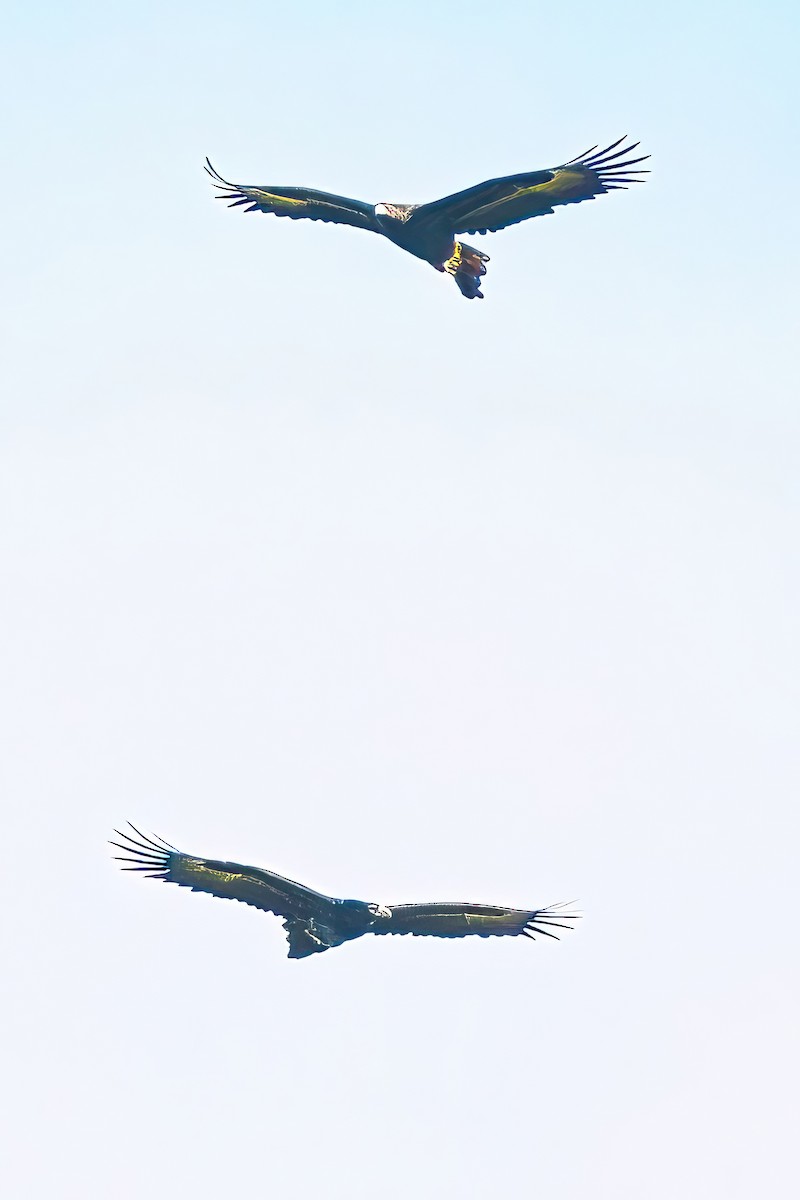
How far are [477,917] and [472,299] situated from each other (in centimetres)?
1002

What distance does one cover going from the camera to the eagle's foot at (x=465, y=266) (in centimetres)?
3697

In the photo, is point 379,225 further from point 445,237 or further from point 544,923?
point 544,923

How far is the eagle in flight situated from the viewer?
35.6m

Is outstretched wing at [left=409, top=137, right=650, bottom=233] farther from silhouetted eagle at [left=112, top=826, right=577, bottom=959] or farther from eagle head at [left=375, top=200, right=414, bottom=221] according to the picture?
silhouetted eagle at [left=112, top=826, right=577, bottom=959]

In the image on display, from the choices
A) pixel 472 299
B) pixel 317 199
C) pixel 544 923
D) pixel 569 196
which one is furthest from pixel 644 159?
pixel 544 923

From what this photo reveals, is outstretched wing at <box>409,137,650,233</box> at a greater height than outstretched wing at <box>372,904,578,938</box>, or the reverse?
outstretched wing at <box>409,137,650,233</box>

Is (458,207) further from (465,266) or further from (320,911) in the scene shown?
(320,911)

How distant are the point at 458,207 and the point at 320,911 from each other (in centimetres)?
1139

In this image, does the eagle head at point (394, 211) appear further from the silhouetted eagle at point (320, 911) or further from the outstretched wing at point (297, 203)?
the silhouetted eagle at point (320, 911)

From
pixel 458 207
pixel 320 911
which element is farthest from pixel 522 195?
pixel 320 911

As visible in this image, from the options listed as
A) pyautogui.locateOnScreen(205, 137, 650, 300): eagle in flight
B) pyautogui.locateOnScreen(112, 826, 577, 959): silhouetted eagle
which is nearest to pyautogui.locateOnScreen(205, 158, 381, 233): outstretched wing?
pyautogui.locateOnScreen(205, 137, 650, 300): eagle in flight

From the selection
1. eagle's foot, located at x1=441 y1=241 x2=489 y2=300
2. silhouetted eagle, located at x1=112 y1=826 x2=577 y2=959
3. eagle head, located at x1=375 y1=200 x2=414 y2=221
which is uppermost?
eagle head, located at x1=375 y1=200 x2=414 y2=221

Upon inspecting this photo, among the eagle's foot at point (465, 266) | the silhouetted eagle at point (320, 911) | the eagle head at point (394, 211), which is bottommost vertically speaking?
the silhouetted eagle at point (320, 911)

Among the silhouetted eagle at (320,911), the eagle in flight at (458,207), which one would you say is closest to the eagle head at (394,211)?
the eagle in flight at (458,207)
